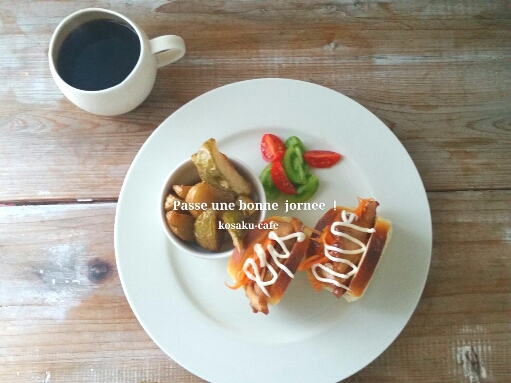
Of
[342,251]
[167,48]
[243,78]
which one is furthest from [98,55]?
[342,251]

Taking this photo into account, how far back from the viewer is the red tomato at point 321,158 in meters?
1.14

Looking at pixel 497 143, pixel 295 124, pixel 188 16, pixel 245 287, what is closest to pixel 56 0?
pixel 188 16

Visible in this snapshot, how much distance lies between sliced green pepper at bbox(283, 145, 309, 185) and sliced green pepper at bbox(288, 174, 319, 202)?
0.01 metres

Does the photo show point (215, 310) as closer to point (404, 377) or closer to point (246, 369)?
point (246, 369)

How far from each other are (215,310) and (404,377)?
45 cm

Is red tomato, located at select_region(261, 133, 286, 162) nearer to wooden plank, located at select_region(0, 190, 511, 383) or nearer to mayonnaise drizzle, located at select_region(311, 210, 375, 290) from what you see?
mayonnaise drizzle, located at select_region(311, 210, 375, 290)

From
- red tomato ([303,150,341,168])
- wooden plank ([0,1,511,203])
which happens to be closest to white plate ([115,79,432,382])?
red tomato ([303,150,341,168])

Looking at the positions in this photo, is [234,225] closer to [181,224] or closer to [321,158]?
[181,224]

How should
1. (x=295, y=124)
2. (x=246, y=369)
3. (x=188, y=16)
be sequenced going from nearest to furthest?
(x=246, y=369) → (x=295, y=124) → (x=188, y=16)

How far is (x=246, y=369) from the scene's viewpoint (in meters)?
1.04

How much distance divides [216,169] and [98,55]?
41 centimetres

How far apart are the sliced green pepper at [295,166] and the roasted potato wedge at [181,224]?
249mm

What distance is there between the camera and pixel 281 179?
1.12m

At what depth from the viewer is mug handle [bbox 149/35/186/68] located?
1.12 m
